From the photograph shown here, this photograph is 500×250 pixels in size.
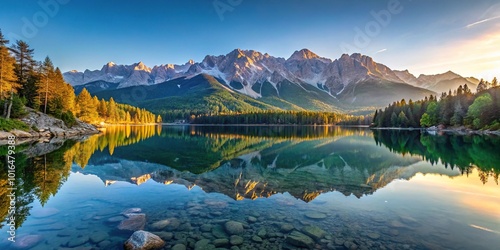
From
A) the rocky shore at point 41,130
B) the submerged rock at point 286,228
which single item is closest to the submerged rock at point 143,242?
the submerged rock at point 286,228

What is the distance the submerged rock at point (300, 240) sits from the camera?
10.9 m

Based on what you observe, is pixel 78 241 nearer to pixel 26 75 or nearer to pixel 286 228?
pixel 286 228

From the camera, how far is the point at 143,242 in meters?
10.2

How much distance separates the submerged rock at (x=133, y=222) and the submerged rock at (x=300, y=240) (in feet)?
23.5

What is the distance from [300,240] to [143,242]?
21.1 ft

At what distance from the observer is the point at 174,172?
92.9 ft

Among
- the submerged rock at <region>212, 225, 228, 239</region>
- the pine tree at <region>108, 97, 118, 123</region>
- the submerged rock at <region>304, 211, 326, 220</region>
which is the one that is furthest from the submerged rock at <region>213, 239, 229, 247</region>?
the pine tree at <region>108, 97, 118, 123</region>

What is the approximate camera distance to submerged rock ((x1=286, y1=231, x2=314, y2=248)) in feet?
35.8

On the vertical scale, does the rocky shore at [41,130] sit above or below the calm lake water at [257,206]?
above

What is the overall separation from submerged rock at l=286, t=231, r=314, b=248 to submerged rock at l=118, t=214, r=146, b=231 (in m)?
7.17

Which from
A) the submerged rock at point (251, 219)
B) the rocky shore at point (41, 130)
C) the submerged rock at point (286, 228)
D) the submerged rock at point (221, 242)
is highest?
the rocky shore at point (41, 130)

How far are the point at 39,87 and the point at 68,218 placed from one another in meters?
74.0

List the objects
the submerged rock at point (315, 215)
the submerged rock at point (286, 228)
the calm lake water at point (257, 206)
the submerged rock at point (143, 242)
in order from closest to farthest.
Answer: the submerged rock at point (143, 242), the calm lake water at point (257, 206), the submerged rock at point (286, 228), the submerged rock at point (315, 215)

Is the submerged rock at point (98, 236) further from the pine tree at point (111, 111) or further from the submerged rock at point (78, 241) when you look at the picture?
the pine tree at point (111, 111)
